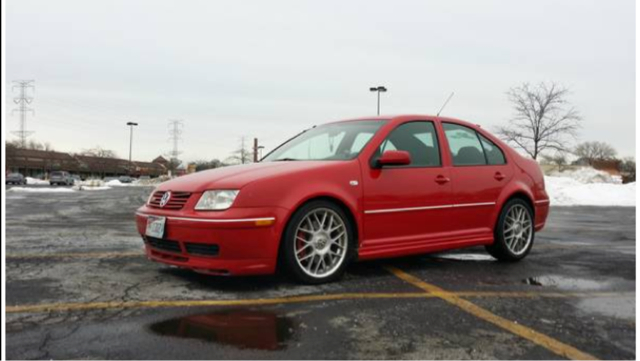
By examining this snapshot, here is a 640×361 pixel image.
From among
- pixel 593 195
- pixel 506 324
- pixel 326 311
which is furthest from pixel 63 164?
pixel 506 324

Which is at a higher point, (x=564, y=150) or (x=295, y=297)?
(x=564, y=150)

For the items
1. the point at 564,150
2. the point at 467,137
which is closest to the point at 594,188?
the point at 564,150

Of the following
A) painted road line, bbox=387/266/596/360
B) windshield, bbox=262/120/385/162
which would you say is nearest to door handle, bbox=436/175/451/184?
windshield, bbox=262/120/385/162

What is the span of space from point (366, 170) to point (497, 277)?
158 centimetres

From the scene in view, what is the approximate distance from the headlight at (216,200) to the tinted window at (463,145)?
243cm

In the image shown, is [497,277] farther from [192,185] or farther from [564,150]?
[564,150]

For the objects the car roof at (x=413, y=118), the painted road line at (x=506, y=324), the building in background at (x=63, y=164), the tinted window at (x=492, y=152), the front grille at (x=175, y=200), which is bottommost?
the painted road line at (x=506, y=324)

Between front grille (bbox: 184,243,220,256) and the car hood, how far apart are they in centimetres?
43

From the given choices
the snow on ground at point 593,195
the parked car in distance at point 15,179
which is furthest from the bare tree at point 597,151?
the parked car in distance at point 15,179

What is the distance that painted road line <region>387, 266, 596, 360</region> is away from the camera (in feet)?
9.23

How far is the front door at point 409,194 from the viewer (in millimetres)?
4605

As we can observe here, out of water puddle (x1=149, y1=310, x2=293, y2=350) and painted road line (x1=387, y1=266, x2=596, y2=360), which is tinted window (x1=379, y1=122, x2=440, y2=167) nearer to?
painted road line (x1=387, y1=266, x2=596, y2=360)

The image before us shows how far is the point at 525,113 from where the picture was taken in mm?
34344

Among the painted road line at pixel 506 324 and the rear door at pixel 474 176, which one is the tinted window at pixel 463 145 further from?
the painted road line at pixel 506 324
